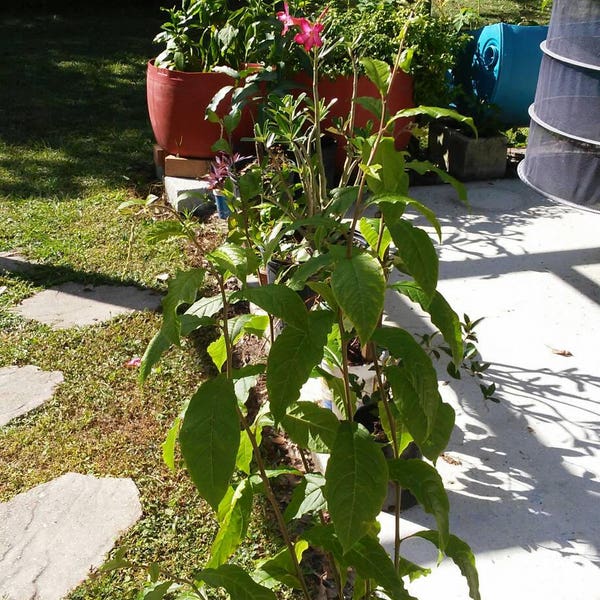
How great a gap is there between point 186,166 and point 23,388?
6.99 ft

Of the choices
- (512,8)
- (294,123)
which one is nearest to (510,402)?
(294,123)

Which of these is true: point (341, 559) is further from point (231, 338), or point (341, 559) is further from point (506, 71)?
point (506, 71)

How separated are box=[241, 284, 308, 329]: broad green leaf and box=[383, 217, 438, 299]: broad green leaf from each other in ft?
0.62

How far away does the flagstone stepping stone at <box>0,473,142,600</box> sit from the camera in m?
2.46

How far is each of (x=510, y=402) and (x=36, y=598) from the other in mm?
1791

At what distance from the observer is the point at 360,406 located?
2.61 metres

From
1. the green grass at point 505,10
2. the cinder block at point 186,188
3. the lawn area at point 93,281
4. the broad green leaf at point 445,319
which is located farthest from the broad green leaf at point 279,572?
the green grass at point 505,10

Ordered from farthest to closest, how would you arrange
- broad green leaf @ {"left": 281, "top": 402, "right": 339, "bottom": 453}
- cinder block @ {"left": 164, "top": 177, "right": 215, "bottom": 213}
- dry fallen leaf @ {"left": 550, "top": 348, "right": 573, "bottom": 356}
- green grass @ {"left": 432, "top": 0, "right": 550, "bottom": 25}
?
green grass @ {"left": 432, "top": 0, "right": 550, "bottom": 25} → cinder block @ {"left": 164, "top": 177, "right": 215, "bottom": 213} → dry fallen leaf @ {"left": 550, "top": 348, "right": 573, "bottom": 356} → broad green leaf @ {"left": 281, "top": 402, "right": 339, "bottom": 453}

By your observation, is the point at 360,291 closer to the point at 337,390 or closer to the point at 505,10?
the point at 337,390

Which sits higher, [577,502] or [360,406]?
[360,406]

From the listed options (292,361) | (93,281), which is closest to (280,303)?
(292,361)

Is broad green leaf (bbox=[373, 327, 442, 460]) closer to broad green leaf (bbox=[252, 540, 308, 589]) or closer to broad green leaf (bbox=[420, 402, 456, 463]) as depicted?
broad green leaf (bbox=[420, 402, 456, 463])

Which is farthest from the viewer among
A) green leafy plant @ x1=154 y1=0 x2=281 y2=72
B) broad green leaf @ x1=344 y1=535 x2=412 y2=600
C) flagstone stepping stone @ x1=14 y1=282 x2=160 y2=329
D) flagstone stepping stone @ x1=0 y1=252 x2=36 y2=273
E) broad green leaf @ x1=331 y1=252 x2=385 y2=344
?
green leafy plant @ x1=154 y1=0 x2=281 y2=72

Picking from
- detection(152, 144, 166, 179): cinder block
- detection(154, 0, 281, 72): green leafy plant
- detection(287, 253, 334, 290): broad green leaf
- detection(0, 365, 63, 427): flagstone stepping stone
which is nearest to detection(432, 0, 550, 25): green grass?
detection(154, 0, 281, 72): green leafy plant
